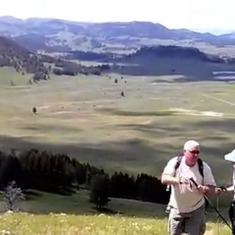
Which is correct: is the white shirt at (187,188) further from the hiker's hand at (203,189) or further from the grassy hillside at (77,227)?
the grassy hillside at (77,227)

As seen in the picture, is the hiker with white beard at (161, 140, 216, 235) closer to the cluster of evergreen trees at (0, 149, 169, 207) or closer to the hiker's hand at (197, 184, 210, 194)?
the hiker's hand at (197, 184, 210, 194)

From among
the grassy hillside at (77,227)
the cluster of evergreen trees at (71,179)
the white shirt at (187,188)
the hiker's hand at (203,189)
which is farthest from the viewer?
the cluster of evergreen trees at (71,179)

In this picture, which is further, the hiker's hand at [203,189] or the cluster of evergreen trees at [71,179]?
the cluster of evergreen trees at [71,179]

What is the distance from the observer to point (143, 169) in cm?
18225

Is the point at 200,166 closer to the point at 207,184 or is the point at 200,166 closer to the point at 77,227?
the point at 207,184

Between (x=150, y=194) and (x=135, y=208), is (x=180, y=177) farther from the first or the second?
(x=150, y=194)

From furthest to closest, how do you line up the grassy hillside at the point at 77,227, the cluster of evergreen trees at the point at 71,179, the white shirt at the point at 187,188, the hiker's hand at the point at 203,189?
the cluster of evergreen trees at the point at 71,179, the grassy hillside at the point at 77,227, the white shirt at the point at 187,188, the hiker's hand at the point at 203,189

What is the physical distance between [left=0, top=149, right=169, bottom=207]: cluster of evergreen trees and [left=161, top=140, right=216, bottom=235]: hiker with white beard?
120 m

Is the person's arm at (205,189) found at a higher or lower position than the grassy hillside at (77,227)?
higher

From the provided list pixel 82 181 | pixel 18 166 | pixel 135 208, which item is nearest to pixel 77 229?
pixel 135 208

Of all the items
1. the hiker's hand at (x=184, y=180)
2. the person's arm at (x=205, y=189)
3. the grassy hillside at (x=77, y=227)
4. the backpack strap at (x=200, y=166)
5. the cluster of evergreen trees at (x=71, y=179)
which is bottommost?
the cluster of evergreen trees at (x=71, y=179)

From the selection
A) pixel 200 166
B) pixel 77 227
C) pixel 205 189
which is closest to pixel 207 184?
pixel 205 189

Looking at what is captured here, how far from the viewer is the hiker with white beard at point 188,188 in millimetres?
12562

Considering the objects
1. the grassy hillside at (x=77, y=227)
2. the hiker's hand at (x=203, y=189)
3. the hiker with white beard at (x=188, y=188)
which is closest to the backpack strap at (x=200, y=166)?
the hiker with white beard at (x=188, y=188)
